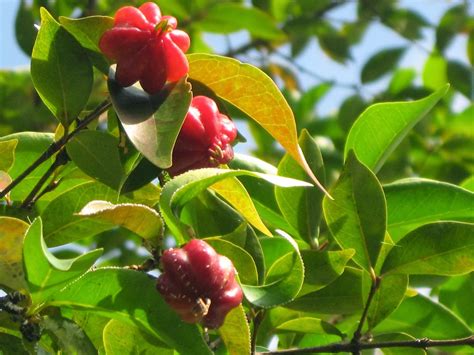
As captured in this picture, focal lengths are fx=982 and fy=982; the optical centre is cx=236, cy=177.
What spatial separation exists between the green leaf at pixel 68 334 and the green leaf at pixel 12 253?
2.0 inches

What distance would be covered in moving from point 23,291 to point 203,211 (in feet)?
0.80

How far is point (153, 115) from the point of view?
44.3 inches

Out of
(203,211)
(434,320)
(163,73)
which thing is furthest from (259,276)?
(434,320)

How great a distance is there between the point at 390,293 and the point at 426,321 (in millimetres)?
212

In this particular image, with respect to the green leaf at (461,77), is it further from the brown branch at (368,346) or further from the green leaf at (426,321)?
the brown branch at (368,346)

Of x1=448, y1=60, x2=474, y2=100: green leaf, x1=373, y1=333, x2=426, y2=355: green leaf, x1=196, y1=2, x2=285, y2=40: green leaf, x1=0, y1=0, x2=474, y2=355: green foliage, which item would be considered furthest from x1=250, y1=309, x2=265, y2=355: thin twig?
x1=448, y1=60, x2=474, y2=100: green leaf

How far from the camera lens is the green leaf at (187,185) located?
1.07 metres

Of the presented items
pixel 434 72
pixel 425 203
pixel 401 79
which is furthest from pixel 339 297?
pixel 401 79

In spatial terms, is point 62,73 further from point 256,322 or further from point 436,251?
point 436,251

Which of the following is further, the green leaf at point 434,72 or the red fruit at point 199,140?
the green leaf at point 434,72

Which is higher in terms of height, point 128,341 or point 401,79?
point 128,341

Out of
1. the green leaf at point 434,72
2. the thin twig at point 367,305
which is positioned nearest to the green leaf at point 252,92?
the thin twig at point 367,305

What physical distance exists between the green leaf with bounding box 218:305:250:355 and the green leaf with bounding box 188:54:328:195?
181 millimetres

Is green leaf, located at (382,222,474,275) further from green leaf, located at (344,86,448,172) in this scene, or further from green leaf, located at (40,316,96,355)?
green leaf, located at (40,316,96,355)
